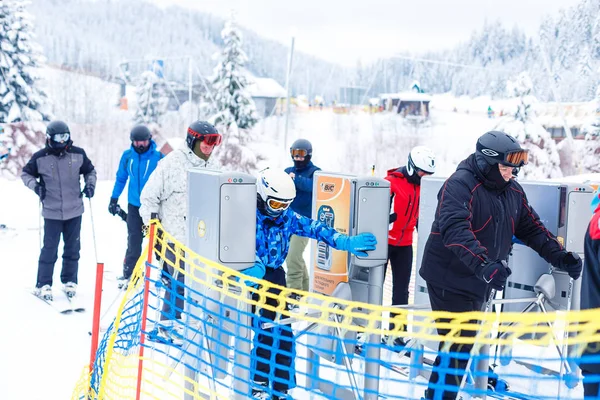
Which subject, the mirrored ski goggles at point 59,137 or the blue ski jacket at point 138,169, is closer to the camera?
the mirrored ski goggles at point 59,137

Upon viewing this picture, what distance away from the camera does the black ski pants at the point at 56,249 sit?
6.69 metres

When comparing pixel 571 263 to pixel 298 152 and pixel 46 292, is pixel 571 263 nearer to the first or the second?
pixel 298 152

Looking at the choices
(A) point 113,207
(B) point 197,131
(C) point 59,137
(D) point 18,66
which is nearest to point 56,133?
(C) point 59,137

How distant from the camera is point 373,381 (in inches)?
161

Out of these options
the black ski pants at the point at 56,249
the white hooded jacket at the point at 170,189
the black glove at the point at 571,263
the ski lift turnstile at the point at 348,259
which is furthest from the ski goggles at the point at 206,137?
the black glove at the point at 571,263

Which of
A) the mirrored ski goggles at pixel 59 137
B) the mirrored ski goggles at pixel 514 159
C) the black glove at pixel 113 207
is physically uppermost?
the mirrored ski goggles at pixel 514 159

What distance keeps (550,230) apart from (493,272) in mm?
1638

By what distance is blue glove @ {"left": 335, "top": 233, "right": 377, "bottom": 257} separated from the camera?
4.11m

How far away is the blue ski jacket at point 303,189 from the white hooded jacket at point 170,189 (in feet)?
4.30

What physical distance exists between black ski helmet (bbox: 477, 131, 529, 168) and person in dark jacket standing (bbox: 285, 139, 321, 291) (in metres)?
3.00

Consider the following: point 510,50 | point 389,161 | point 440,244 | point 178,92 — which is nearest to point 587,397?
→ point 440,244

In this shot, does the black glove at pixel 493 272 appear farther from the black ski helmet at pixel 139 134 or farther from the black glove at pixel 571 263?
the black ski helmet at pixel 139 134

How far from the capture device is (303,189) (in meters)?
6.64

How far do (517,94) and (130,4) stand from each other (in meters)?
61.4
